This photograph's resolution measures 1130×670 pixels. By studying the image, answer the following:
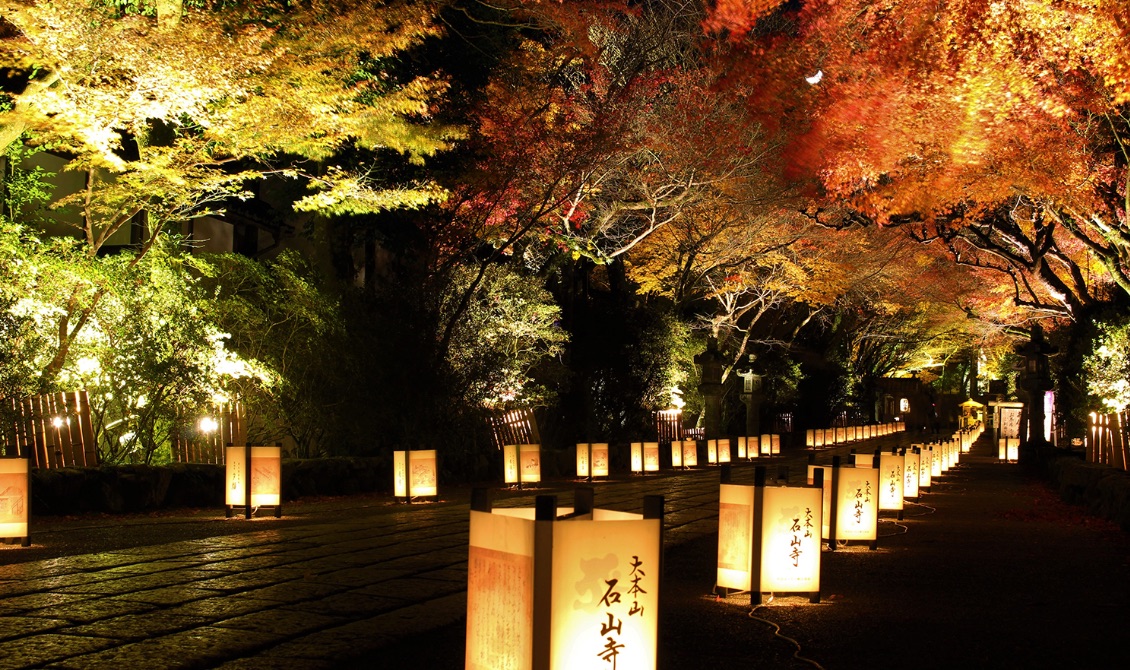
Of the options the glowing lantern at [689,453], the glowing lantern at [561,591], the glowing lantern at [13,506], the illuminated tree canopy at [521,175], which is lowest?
the glowing lantern at [689,453]

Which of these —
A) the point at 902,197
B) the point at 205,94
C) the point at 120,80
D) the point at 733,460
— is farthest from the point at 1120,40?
the point at 733,460

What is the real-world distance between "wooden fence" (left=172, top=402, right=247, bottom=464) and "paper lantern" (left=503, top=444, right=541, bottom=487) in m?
5.02

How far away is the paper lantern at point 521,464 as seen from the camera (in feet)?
63.4

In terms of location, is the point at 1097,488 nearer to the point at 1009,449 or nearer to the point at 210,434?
the point at 210,434

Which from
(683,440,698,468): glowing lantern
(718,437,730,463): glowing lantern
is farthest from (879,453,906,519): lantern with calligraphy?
(718,437,730,463): glowing lantern

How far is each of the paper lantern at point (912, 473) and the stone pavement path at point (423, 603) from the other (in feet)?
14.2

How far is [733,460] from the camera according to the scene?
33.6 m

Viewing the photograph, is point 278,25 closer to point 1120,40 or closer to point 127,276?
point 127,276

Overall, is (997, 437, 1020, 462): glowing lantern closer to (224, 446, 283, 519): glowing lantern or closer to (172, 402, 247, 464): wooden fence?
(172, 402, 247, 464): wooden fence

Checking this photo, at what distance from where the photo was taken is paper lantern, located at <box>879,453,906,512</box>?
1445cm

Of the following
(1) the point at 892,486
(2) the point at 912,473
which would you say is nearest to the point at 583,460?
(2) the point at 912,473

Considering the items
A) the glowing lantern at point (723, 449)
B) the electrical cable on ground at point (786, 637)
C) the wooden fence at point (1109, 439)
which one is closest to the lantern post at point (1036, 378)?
the glowing lantern at point (723, 449)

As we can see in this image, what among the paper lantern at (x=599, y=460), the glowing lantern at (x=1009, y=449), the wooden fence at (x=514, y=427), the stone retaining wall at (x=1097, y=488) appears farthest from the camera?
the glowing lantern at (x=1009, y=449)

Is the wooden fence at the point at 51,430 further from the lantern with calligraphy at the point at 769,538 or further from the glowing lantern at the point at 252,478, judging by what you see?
the lantern with calligraphy at the point at 769,538
